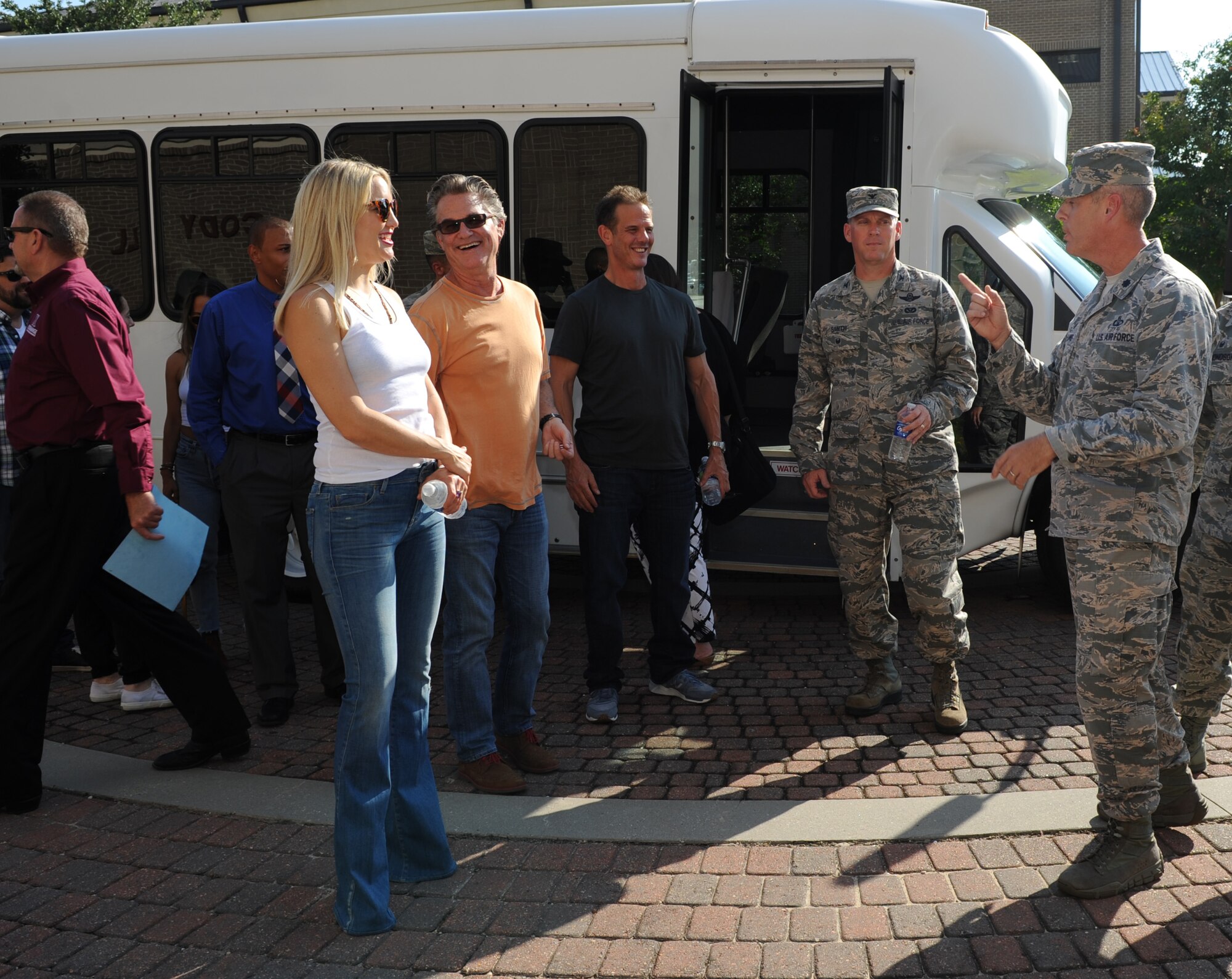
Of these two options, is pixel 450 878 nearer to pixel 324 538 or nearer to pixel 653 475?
pixel 324 538

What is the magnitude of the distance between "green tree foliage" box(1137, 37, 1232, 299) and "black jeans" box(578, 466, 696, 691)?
1491 centimetres

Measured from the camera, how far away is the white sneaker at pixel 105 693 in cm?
527

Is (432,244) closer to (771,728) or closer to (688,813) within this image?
(688,813)

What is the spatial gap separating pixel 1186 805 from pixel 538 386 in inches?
99.1

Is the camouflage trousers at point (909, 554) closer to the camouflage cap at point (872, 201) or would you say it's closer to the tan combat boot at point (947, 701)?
the tan combat boot at point (947, 701)

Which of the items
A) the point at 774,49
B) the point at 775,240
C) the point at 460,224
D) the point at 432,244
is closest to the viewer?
the point at 460,224

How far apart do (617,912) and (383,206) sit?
2035 mm

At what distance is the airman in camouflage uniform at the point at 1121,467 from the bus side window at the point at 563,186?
123 inches

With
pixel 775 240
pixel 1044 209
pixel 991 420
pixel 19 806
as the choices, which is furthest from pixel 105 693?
pixel 1044 209

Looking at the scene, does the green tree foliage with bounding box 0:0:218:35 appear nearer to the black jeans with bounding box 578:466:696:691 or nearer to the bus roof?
the bus roof

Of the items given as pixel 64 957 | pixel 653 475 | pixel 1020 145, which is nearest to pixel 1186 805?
pixel 653 475

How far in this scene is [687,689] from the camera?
506 cm

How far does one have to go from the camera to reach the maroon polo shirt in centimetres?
397

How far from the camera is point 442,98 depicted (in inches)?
247
